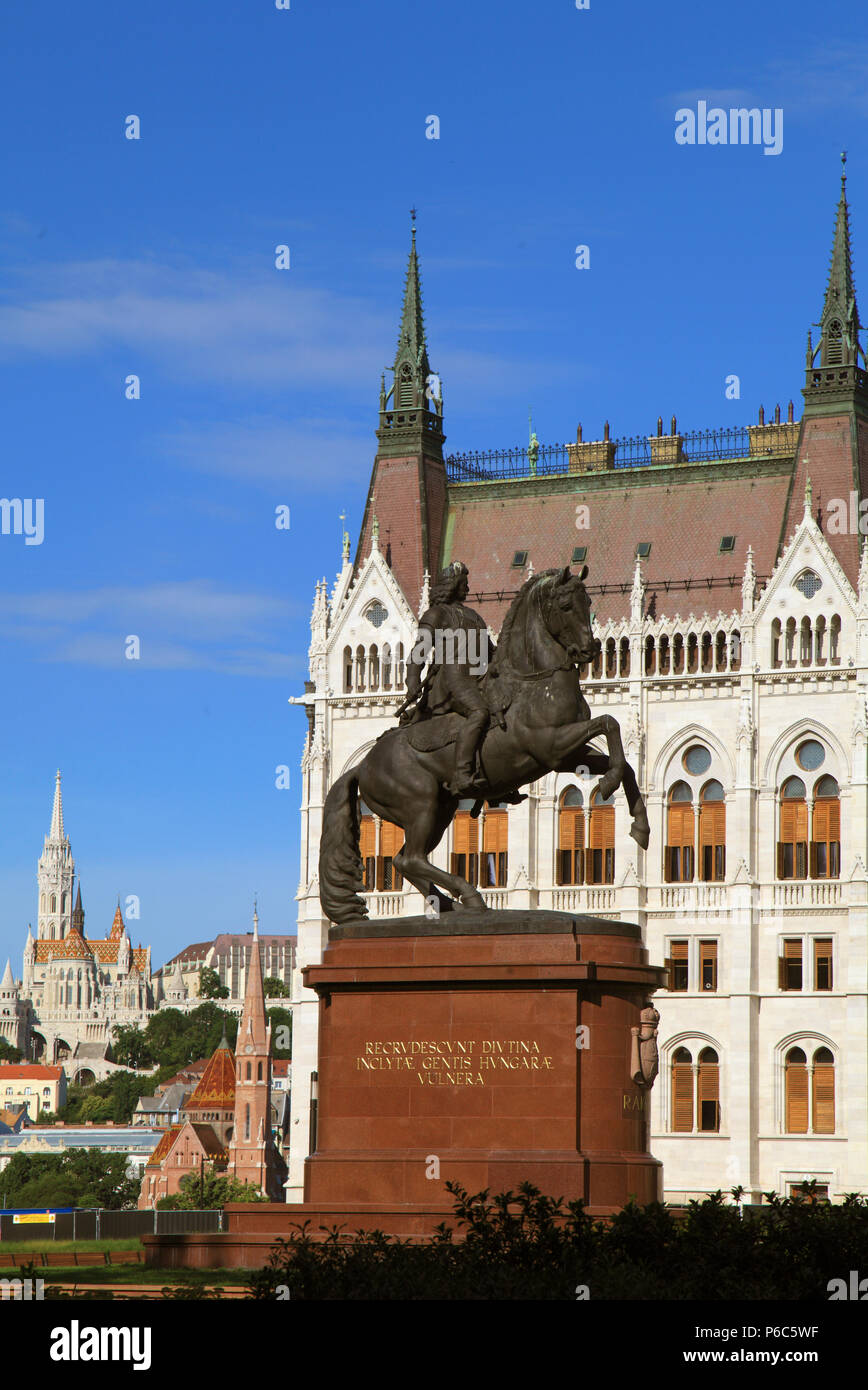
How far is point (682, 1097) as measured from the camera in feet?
263

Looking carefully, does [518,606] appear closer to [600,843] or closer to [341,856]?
[341,856]

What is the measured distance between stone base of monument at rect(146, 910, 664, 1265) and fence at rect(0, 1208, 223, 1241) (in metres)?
16.2

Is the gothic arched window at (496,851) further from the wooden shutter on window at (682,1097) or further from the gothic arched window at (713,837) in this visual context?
the wooden shutter on window at (682,1097)

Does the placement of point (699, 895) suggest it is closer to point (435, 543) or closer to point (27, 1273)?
point (435, 543)

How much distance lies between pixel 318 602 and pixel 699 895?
18663mm

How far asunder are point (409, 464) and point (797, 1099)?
29.4m

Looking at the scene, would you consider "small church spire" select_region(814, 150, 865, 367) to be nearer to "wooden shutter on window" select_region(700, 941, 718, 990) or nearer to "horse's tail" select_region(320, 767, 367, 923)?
"wooden shutter on window" select_region(700, 941, 718, 990)

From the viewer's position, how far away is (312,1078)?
82000mm

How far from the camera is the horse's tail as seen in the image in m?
33.1

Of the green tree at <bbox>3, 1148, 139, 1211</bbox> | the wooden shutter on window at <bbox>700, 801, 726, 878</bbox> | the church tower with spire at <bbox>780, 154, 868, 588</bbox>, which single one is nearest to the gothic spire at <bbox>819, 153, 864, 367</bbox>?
the church tower with spire at <bbox>780, 154, 868, 588</bbox>

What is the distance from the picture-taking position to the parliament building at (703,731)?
7906 cm

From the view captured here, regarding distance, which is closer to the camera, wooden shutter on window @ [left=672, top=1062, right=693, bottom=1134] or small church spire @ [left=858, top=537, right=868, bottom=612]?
wooden shutter on window @ [left=672, top=1062, right=693, bottom=1134]

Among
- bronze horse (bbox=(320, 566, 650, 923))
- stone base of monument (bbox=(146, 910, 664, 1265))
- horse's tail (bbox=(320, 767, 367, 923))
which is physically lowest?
stone base of monument (bbox=(146, 910, 664, 1265))
